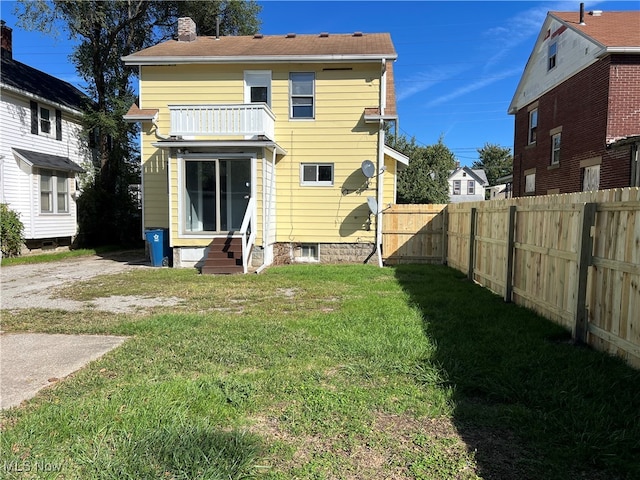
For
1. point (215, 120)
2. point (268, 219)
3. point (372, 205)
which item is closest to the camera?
point (215, 120)

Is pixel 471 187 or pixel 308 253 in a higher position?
pixel 471 187

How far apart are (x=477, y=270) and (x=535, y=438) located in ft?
19.7

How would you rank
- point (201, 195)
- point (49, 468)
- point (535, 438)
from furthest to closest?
point (201, 195) < point (535, 438) < point (49, 468)

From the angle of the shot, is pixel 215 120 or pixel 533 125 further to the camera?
pixel 533 125

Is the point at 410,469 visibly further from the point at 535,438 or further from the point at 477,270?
the point at 477,270

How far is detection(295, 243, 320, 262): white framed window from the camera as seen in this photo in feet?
41.2

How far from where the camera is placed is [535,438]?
270cm

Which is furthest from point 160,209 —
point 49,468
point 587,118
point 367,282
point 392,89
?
point 587,118

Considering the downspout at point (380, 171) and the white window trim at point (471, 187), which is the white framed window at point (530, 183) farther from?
the white window trim at point (471, 187)

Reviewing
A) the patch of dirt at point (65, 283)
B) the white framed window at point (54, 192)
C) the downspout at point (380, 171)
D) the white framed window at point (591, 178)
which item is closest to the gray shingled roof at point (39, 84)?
the white framed window at point (54, 192)

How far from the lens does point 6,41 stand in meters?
17.1

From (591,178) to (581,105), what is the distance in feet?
8.60

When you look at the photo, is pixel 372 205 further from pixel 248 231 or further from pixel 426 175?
pixel 426 175

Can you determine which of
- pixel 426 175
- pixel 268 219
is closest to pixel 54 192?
pixel 268 219
